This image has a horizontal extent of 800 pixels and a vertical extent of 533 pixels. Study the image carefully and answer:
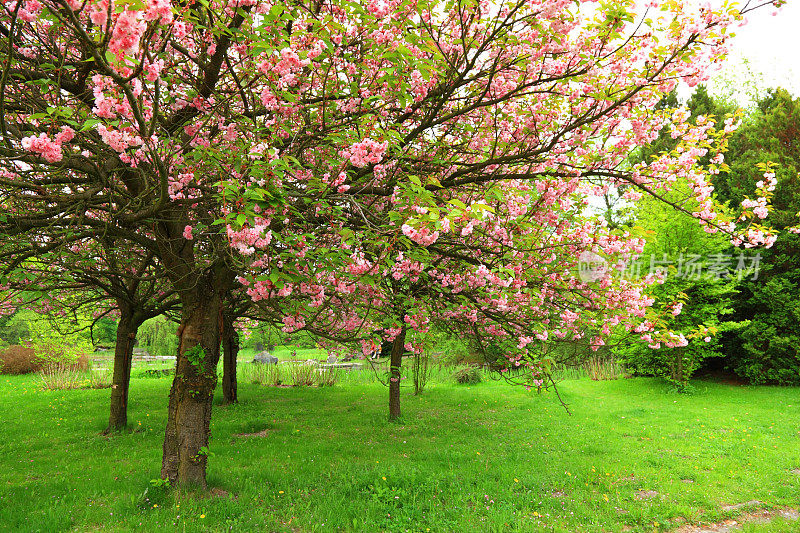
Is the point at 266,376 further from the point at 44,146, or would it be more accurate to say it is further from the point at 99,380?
the point at 44,146

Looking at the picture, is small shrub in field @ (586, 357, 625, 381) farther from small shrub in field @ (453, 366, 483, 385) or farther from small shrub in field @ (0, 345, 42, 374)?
small shrub in field @ (0, 345, 42, 374)

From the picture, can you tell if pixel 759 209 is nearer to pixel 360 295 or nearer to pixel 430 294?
pixel 430 294

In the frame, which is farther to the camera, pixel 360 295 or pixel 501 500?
pixel 360 295

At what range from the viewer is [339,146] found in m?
4.95

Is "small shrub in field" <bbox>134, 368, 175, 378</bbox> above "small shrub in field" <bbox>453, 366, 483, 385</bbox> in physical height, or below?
below

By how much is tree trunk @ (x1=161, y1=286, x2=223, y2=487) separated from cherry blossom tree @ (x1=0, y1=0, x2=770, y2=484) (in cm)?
3

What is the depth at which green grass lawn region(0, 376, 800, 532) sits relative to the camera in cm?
500

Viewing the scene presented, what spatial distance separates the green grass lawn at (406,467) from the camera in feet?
16.4

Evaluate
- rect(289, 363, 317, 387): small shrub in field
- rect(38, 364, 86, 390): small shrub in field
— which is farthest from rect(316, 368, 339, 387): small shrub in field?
rect(38, 364, 86, 390): small shrub in field

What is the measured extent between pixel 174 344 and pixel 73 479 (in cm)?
3020

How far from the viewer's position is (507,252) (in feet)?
17.5

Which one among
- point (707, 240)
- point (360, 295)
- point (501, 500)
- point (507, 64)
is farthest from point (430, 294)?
point (707, 240)

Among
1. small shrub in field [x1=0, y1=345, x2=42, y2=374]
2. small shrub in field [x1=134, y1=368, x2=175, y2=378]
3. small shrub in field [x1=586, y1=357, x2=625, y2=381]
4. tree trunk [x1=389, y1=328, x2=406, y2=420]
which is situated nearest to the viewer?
tree trunk [x1=389, y1=328, x2=406, y2=420]

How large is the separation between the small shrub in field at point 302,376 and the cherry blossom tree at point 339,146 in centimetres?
1217
